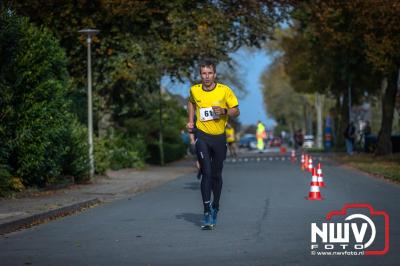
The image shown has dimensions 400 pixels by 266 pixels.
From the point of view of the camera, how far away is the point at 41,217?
13.5 m

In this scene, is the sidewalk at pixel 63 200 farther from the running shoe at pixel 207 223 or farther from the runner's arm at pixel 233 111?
the runner's arm at pixel 233 111

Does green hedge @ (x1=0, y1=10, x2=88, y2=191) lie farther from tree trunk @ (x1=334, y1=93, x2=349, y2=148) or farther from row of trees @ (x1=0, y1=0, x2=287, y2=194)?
tree trunk @ (x1=334, y1=93, x2=349, y2=148)

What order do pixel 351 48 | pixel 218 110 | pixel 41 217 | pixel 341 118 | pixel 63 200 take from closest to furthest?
pixel 218 110
pixel 41 217
pixel 63 200
pixel 351 48
pixel 341 118

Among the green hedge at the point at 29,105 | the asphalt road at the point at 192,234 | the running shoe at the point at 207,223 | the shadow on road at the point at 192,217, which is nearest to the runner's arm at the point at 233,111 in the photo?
the running shoe at the point at 207,223

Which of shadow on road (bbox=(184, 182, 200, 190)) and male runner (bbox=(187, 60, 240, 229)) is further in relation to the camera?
shadow on road (bbox=(184, 182, 200, 190))

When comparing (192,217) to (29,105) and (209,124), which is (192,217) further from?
(29,105)

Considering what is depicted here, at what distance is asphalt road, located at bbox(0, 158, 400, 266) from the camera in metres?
8.71

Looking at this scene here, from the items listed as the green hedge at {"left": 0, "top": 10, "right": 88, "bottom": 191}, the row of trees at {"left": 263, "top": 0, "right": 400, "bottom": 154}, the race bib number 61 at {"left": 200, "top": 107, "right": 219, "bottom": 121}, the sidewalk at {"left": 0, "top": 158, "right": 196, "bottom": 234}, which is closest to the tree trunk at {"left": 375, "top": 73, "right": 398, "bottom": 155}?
the row of trees at {"left": 263, "top": 0, "right": 400, "bottom": 154}

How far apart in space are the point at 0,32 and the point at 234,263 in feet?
34.9

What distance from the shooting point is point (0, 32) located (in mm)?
17562

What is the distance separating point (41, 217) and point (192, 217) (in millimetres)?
2292

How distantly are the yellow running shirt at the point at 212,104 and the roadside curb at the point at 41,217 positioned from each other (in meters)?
2.93


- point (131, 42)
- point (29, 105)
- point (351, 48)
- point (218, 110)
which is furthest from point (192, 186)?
point (351, 48)

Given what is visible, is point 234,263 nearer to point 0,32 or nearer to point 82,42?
point 0,32
